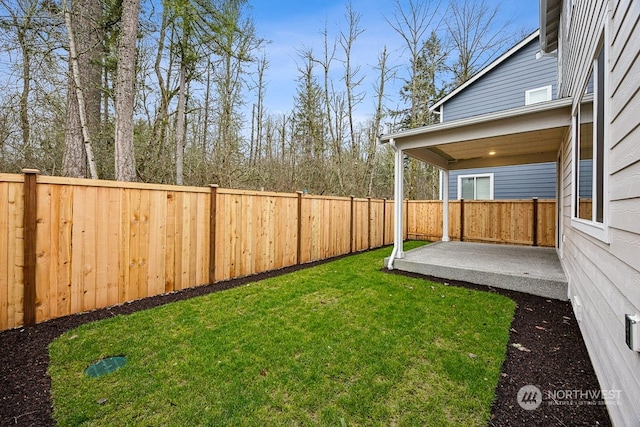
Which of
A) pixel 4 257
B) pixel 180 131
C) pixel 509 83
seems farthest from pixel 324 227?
pixel 509 83

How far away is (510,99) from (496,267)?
7.07 m

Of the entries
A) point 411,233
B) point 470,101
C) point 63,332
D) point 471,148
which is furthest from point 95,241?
point 470,101

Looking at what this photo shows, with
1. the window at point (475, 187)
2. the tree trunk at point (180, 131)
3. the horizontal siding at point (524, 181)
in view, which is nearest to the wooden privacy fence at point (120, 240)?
the tree trunk at point (180, 131)

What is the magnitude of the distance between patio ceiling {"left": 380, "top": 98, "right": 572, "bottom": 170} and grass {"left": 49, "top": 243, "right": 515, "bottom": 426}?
2703mm

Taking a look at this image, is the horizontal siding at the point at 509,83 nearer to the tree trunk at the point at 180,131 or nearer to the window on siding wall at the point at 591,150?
the window on siding wall at the point at 591,150

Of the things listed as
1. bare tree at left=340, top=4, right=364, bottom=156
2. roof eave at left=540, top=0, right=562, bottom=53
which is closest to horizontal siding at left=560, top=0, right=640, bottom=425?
roof eave at left=540, top=0, right=562, bottom=53

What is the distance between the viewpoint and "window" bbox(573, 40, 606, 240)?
6.95ft

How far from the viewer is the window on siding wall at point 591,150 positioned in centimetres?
213

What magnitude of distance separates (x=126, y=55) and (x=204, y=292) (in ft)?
13.3

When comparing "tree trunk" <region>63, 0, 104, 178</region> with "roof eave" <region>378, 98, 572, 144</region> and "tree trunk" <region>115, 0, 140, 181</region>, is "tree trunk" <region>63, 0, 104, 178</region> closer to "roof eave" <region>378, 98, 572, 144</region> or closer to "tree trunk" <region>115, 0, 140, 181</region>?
"tree trunk" <region>115, 0, 140, 181</region>

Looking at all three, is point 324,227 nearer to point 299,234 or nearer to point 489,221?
point 299,234

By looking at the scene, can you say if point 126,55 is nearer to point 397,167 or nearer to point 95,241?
point 95,241

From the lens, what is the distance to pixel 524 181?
29.0 feet

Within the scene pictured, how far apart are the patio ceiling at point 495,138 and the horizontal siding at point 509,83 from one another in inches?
123
